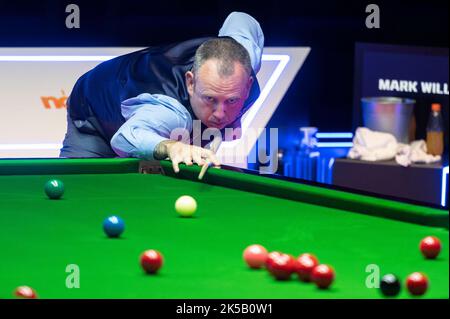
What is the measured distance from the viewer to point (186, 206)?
337 cm

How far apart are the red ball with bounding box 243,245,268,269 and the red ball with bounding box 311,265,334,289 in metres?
0.19

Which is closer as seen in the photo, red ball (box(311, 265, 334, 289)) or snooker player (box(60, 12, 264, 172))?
red ball (box(311, 265, 334, 289))

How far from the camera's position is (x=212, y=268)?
2717 millimetres

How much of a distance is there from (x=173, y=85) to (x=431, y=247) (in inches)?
129

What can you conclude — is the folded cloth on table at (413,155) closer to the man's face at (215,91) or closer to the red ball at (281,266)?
the man's face at (215,91)

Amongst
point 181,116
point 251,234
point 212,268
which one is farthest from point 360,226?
point 181,116

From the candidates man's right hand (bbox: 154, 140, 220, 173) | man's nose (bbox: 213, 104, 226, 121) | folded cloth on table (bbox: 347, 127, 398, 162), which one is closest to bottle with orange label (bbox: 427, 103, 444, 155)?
folded cloth on table (bbox: 347, 127, 398, 162)

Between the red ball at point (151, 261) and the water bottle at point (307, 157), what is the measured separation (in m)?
4.27

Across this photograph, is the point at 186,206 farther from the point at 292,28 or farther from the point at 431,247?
the point at 292,28

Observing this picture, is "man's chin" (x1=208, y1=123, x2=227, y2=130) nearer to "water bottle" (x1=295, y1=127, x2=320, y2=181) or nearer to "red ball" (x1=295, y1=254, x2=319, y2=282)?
"water bottle" (x1=295, y1=127, x2=320, y2=181)

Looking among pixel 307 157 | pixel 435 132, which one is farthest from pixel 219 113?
pixel 435 132

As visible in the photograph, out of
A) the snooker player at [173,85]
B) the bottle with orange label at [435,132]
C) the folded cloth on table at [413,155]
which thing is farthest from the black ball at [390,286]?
the bottle with orange label at [435,132]

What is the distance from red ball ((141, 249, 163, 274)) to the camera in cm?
266
